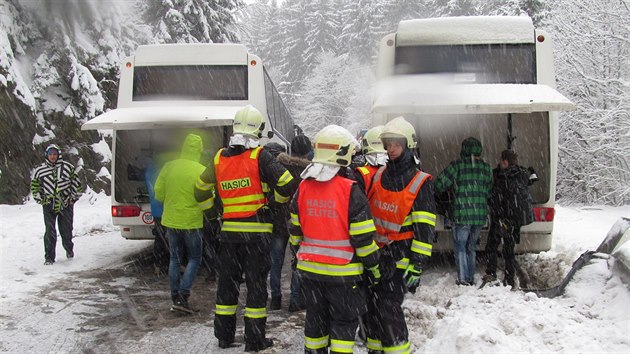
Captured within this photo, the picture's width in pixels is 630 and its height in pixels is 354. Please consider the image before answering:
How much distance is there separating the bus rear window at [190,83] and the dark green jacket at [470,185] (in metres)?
3.83

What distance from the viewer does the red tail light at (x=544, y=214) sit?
23.8ft

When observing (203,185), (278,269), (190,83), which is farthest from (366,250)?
(190,83)

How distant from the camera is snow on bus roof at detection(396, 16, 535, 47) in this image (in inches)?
290

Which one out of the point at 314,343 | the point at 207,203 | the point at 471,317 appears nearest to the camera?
the point at 314,343

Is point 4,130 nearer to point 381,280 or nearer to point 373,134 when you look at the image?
point 373,134

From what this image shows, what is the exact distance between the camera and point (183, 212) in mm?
5957

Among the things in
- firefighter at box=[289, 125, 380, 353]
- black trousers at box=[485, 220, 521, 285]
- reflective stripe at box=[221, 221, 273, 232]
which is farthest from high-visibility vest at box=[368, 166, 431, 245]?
black trousers at box=[485, 220, 521, 285]

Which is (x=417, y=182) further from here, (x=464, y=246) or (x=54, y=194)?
(x=54, y=194)

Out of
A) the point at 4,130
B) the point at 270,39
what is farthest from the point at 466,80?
the point at 270,39

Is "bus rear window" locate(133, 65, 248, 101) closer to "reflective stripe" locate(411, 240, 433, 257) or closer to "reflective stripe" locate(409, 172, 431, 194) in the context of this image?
Answer: "reflective stripe" locate(409, 172, 431, 194)

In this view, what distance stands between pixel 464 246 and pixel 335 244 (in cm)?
347

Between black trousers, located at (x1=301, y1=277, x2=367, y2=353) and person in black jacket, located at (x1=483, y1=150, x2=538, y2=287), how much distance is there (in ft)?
11.5

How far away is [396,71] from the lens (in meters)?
7.55

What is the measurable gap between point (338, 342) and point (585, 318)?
7.29 feet
